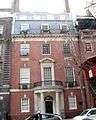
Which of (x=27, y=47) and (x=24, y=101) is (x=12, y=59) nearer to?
(x=27, y=47)

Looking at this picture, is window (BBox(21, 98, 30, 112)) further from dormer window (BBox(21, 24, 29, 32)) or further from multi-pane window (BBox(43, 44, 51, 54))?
dormer window (BBox(21, 24, 29, 32))

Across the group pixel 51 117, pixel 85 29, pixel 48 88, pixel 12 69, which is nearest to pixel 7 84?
pixel 12 69

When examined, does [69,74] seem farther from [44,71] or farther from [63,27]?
[63,27]

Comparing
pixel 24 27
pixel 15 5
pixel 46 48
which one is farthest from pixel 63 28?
pixel 15 5

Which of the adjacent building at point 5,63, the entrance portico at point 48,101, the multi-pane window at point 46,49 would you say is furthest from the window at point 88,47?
the adjacent building at point 5,63

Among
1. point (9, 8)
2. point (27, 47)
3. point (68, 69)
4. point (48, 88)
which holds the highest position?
point (9, 8)

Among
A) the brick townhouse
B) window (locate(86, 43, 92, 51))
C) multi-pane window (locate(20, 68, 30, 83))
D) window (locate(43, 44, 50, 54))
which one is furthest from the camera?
window (locate(86, 43, 92, 51))

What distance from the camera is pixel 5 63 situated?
33188mm

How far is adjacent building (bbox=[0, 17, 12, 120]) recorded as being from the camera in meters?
31.5

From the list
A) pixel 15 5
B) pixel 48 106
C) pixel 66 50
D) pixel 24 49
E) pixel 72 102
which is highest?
pixel 15 5

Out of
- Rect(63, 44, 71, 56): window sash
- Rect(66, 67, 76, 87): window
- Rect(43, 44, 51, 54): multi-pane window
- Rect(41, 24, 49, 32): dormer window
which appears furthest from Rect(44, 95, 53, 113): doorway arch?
Rect(41, 24, 49, 32): dormer window

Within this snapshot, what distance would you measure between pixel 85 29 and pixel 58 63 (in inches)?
239

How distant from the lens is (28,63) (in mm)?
33375

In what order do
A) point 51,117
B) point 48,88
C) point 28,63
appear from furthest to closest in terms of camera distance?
point 28,63
point 48,88
point 51,117
